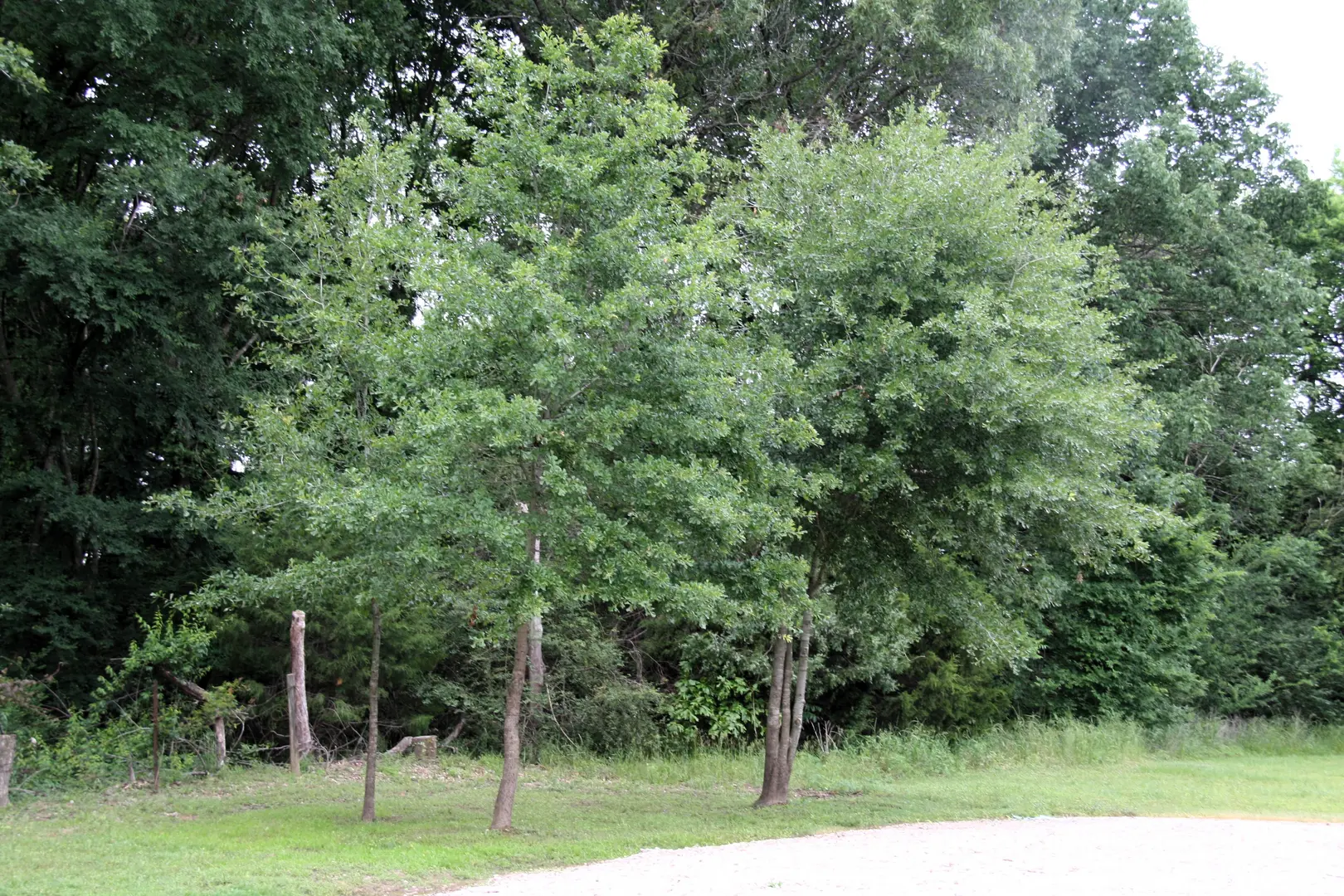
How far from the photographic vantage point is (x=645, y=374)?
992cm

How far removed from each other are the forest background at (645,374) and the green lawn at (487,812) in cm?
175

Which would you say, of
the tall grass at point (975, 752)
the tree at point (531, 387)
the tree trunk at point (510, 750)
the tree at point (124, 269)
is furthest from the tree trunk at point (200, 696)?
the tree trunk at point (510, 750)

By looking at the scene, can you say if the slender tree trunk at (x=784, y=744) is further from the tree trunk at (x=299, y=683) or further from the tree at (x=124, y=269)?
the tree at (x=124, y=269)

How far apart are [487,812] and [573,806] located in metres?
1.25

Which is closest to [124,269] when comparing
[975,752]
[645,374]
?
[645,374]

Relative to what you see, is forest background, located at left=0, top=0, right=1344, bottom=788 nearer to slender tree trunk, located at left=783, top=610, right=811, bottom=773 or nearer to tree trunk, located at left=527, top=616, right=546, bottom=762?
tree trunk, located at left=527, top=616, right=546, bottom=762

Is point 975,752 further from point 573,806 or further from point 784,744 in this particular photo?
point 573,806

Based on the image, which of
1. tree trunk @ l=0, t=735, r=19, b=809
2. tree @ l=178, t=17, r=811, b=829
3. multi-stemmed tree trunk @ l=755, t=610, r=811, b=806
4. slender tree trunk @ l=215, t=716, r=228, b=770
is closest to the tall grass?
multi-stemmed tree trunk @ l=755, t=610, r=811, b=806

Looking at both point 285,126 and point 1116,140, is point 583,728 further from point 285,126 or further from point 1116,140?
point 1116,140

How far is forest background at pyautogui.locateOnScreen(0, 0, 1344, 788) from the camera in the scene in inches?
382

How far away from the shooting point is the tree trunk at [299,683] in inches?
549

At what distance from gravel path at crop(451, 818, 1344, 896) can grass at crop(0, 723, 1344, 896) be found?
2.65 feet

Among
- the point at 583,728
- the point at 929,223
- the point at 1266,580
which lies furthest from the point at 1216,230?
the point at 583,728

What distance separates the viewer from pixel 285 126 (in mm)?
16812
